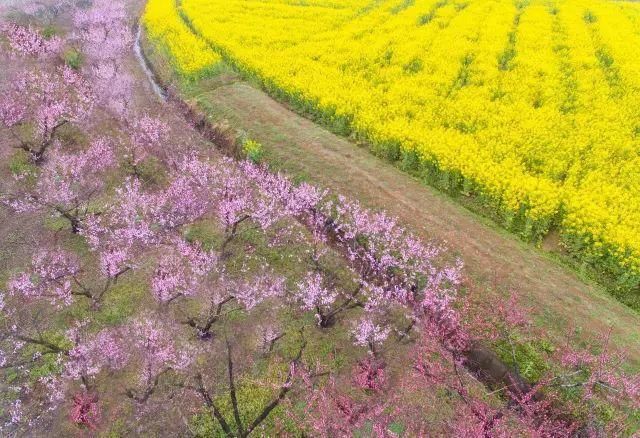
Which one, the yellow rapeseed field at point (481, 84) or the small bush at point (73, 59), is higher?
the small bush at point (73, 59)

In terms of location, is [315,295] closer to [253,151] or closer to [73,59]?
[253,151]

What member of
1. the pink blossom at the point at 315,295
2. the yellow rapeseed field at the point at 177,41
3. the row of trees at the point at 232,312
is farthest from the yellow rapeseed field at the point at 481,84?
the pink blossom at the point at 315,295

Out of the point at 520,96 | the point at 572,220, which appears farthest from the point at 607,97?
the point at 572,220

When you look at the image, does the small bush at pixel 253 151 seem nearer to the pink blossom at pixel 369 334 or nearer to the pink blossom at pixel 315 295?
the pink blossom at pixel 315 295

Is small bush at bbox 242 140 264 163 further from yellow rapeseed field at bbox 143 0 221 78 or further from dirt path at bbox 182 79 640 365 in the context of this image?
yellow rapeseed field at bbox 143 0 221 78

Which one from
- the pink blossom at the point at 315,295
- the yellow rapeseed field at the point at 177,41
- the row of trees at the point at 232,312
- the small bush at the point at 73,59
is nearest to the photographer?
the row of trees at the point at 232,312

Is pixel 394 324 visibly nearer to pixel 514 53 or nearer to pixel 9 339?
pixel 9 339
